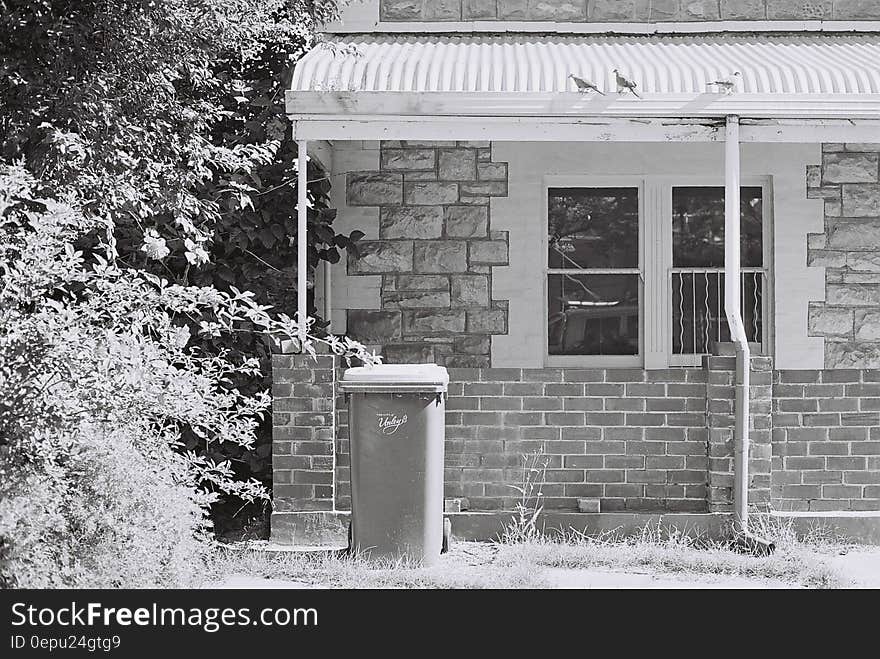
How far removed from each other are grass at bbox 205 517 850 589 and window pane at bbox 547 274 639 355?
182 centimetres

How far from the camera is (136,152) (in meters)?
7.40

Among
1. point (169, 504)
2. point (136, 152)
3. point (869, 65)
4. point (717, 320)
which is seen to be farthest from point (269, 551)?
point (869, 65)

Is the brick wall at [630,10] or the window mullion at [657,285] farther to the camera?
the brick wall at [630,10]

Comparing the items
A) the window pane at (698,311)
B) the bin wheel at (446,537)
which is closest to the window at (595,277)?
the window pane at (698,311)

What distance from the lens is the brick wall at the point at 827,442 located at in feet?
27.1

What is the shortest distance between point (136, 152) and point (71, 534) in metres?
2.62

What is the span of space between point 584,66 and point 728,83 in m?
1.04

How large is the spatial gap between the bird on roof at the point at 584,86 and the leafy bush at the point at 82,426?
9.04 ft

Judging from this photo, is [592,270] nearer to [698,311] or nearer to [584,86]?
[698,311]

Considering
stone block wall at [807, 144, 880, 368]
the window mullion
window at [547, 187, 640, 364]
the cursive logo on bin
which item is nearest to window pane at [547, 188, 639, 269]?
window at [547, 187, 640, 364]

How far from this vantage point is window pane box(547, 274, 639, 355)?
9125 millimetres

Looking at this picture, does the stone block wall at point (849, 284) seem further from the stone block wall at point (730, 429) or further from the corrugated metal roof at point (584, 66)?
the stone block wall at point (730, 429)

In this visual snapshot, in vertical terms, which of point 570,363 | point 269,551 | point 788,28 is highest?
point 788,28

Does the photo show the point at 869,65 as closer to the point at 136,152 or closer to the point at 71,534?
the point at 136,152
